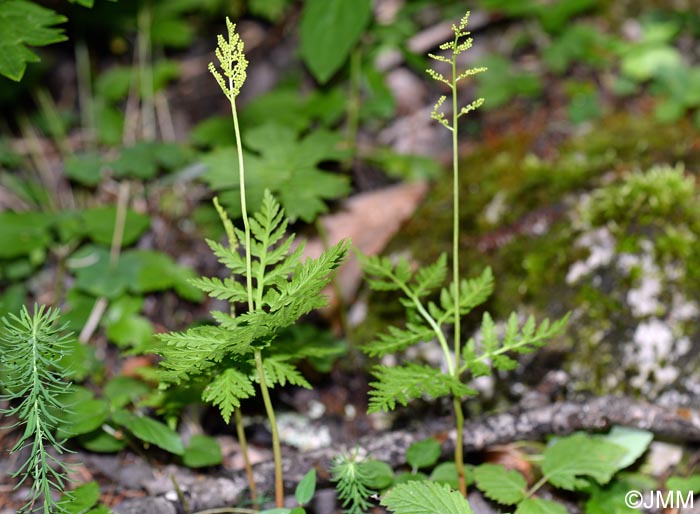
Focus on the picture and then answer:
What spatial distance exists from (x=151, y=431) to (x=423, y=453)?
93 cm

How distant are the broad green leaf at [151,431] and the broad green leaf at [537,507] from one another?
1.13 m

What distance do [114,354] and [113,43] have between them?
283 cm

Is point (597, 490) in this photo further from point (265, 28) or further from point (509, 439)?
point (265, 28)

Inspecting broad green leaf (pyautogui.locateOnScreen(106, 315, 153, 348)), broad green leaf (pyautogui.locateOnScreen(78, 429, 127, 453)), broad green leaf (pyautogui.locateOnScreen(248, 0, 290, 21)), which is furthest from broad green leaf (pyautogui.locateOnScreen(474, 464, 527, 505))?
broad green leaf (pyautogui.locateOnScreen(248, 0, 290, 21))

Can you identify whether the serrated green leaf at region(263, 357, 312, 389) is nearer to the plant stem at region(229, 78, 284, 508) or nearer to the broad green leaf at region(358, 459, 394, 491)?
the plant stem at region(229, 78, 284, 508)

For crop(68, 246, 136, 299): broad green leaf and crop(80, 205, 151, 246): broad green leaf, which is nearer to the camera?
crop(68, 246, 136, 299): broad green leaf

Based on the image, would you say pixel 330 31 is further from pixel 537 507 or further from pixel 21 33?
pixel 537 507

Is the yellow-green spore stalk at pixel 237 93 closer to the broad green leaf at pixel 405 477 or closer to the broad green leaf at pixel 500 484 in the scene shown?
the broad green leaf at pixel 405 477

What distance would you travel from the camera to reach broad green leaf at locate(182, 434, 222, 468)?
7.50ft

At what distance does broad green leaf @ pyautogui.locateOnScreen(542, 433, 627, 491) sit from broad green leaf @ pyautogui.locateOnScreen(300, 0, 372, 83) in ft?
6.51

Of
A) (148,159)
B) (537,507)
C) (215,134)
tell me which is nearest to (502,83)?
(215,134)

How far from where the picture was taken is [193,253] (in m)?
3.64

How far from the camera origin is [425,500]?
5.92ft

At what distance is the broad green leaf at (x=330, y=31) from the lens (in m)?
3.20
